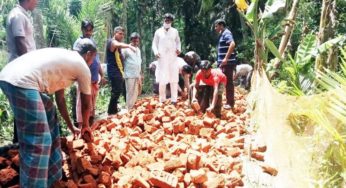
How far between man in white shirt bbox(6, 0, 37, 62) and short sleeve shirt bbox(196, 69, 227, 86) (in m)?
2.58

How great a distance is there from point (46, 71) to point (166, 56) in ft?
12.9

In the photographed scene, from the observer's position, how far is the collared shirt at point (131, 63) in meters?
6.53

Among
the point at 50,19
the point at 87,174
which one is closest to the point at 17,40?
the point at 87,174

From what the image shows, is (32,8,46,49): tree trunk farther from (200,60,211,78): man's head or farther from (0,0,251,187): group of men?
(0,0,251,187): group of men

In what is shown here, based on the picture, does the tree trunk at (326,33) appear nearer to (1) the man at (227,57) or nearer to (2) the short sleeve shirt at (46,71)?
(1) the man at (227,57)

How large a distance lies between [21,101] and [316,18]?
932cm

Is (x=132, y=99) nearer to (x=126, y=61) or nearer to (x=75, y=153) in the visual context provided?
(x=126, y=61)

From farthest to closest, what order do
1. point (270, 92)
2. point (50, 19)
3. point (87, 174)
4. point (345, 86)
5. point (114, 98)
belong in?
1. point (50, 19)
2. point (114, 98)
3. point (87, 174)
4. point (270, 92)
5. point (345, 86)

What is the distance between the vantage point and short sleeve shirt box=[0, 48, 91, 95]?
3010 mm

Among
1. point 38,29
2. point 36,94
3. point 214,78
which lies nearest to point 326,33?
point 214,78

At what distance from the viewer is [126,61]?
6.53 m

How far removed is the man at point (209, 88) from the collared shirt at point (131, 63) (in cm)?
102

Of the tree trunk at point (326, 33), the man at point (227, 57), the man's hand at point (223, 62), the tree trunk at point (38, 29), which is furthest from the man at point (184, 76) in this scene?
the tree trunk at point (38, 29)

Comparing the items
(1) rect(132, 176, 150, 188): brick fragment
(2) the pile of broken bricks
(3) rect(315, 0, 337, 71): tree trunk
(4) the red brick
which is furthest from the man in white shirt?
(3) rect(315, 0, 337, 71): tree trunk
